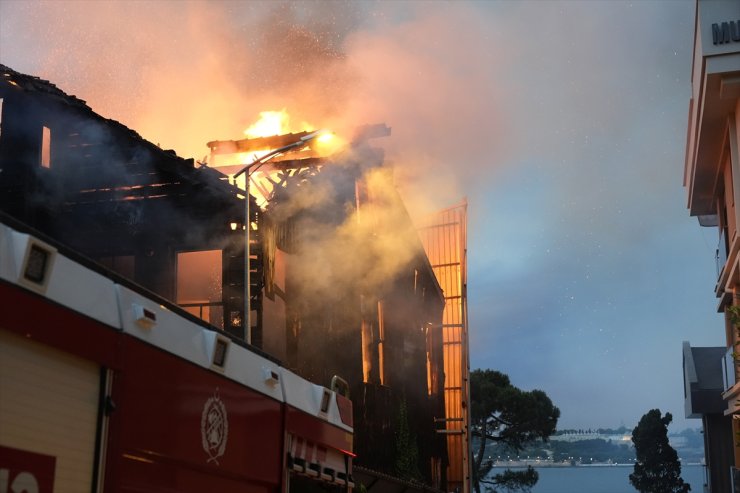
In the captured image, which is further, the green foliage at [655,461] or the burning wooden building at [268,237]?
the green foliage at [655,461]

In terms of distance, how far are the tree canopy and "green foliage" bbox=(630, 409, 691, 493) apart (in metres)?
8.87

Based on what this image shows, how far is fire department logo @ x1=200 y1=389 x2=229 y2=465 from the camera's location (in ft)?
20.8

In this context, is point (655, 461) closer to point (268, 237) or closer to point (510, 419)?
point (510, 419)

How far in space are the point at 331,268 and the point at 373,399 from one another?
369cm

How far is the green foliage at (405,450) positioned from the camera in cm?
2283

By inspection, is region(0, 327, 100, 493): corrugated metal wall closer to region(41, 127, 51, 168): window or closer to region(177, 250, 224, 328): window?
A: region(41, 127, 51, 168): window

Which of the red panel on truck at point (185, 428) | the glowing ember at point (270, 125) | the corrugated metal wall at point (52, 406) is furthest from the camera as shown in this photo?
the glowing ember at point (270, 125)

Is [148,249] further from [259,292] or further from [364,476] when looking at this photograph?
[364,476]

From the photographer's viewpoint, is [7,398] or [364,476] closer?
[7,398]

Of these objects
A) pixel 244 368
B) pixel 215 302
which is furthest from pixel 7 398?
pixel 215 302

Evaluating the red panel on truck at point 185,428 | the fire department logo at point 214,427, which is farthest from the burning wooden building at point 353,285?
the fire department logo at point 214,427

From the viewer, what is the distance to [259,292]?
1536cm

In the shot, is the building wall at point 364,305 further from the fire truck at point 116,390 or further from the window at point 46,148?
the fire truck at point 116,390

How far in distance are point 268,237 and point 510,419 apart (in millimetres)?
38270
